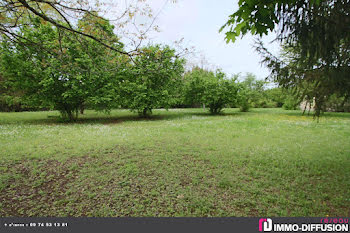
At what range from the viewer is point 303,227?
2588 mm

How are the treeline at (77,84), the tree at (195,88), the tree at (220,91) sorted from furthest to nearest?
the tree at (195,88) → the tree at (220,91) → the treeline at (77,84)

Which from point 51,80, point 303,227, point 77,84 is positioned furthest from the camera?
point 77,84

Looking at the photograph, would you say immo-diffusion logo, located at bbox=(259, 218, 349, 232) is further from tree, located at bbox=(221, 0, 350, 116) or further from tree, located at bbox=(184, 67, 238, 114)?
tree, located at bbox=(184, 67, 238, 114)

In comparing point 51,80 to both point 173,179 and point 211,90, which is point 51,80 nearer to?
point 173,179

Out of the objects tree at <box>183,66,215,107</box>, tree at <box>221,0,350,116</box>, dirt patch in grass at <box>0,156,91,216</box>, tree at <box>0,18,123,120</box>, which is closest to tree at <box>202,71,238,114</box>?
tree at <box>183,66,215,107</box>

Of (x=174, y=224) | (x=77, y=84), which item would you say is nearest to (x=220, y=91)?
(x=77, y=84)

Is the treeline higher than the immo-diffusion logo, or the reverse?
the treeline

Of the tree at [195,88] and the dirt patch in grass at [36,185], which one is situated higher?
the tree at [195,88]

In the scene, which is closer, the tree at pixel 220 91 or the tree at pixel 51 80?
the tree at pixel 51 80

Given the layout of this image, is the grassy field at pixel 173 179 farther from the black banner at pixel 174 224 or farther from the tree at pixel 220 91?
the tree at pixel 220 91

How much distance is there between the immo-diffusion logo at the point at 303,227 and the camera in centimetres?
256

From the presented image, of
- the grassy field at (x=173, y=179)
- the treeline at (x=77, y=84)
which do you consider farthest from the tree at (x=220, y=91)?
the grassy field at (x=173, y=179)

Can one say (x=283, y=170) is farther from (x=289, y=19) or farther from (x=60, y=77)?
(x=60, y=77)

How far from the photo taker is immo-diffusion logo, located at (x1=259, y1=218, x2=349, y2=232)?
256 cm
